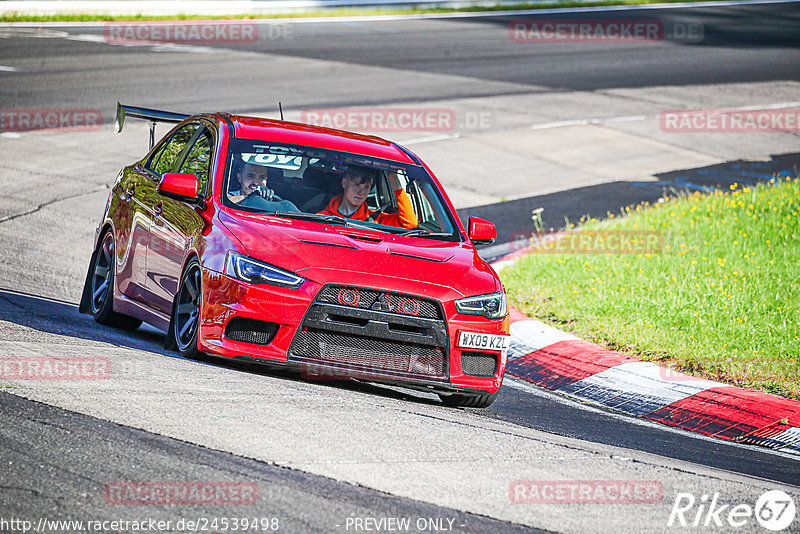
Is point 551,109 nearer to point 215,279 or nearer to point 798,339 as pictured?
point 798,339

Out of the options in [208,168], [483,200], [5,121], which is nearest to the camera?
[208,168]

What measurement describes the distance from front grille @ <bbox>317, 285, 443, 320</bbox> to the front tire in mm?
838

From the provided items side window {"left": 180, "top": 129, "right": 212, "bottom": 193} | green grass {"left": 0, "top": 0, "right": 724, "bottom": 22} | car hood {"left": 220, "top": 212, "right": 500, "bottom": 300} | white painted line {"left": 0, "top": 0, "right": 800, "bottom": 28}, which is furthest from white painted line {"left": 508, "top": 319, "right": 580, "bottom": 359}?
green grass {"left": 0, "top": 0, "right": 724, "bottom": 22}

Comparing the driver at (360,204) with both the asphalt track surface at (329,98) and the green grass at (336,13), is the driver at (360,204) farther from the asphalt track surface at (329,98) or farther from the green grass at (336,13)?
the green grass at (336,13)

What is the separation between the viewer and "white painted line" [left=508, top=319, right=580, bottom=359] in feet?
30.4

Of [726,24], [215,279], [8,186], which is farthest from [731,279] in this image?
[726,24]

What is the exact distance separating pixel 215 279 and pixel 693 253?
6.47 meters

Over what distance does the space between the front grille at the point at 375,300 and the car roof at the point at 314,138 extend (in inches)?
67.7

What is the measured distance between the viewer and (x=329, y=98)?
20.3 meters

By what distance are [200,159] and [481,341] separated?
97.0 inches

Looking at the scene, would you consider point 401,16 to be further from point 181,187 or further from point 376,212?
point 181,187

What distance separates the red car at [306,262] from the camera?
21.7 feet

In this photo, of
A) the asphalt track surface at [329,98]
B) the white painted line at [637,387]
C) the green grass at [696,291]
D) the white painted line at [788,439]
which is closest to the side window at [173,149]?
the asphalt track surface at [329,98]

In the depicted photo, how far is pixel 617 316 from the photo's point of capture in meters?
9.88
